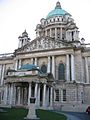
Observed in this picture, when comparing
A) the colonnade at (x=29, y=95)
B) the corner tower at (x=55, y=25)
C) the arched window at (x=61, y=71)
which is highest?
the corner tower at (x=55, y=25)

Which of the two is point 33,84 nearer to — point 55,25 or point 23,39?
point 23,39

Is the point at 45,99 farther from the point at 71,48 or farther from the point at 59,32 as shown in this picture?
the point at 59,32

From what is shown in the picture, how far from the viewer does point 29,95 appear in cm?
3108

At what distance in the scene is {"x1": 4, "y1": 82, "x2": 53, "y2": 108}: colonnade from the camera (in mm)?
31391

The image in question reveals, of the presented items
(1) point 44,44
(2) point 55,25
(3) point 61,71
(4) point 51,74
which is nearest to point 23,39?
(1) point 44,44

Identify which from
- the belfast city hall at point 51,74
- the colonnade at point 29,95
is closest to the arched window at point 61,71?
the belfast city hall at point 51,74

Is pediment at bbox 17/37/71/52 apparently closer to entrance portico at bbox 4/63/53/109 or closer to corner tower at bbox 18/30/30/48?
corner tower at bbox 18/30/30/48

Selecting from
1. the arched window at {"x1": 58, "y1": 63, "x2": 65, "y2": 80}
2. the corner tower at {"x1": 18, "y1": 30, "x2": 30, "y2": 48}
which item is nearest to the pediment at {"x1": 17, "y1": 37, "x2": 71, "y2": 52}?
the arched window at {"x1": 58, "y1": 63, "x2": 65, "y2": 80}

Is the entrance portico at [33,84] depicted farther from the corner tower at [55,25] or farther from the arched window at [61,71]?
the corner tower at [55,25]

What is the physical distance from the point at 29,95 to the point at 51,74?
20.1 ft

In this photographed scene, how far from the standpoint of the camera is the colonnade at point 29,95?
103 ft

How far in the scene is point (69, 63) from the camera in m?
40.7

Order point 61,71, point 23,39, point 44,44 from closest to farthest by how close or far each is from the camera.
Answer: point 61,71
point 44,44
point 23,39

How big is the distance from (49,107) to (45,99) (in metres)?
2.13
